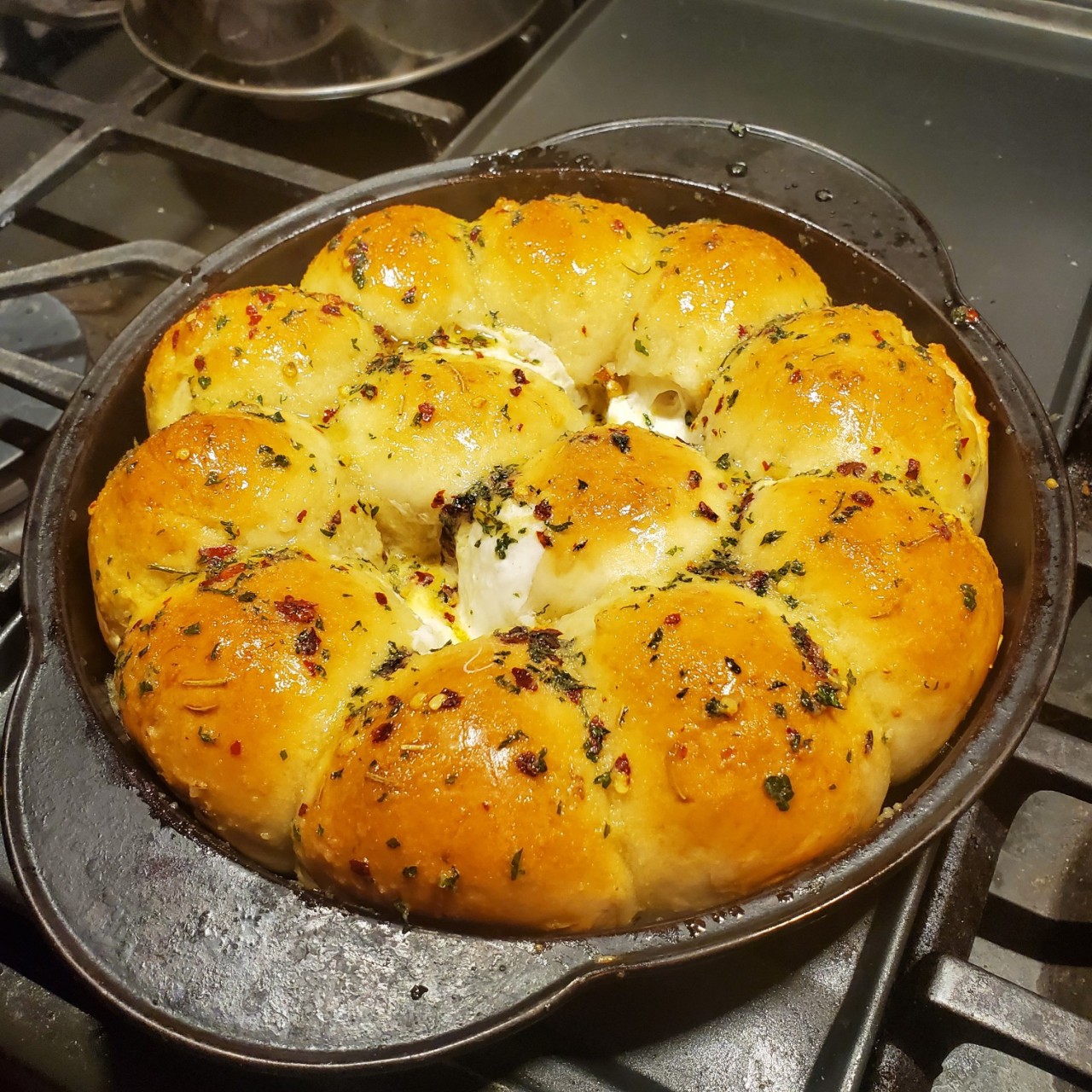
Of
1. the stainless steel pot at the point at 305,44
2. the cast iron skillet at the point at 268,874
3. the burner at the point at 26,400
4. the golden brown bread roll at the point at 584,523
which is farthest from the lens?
the stainless steel pot at the point at 305,44

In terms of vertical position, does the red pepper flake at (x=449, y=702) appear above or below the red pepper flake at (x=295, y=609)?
above

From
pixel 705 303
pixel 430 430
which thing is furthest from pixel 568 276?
pixel 430 430

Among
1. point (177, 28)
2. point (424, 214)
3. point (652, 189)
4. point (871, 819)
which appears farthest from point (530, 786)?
point (177, 28)

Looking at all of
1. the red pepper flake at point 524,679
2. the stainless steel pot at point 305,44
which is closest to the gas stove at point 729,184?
the stainless steel pot at point 305,44

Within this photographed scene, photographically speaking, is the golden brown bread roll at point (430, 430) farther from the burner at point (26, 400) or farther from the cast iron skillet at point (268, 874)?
the burner at point (26, 400)

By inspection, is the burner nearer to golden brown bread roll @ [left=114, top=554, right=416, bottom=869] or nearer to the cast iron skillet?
the cast iron skillet

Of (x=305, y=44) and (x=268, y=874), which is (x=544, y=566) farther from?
(x=305, y=44)
